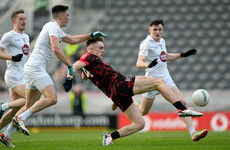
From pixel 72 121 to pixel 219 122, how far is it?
567 centimetres

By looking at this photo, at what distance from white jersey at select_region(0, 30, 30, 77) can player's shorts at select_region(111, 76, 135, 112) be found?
2.65m

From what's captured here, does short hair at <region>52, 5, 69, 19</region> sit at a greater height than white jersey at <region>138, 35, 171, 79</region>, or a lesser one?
greater

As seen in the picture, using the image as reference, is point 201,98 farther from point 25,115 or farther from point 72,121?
point 72,121

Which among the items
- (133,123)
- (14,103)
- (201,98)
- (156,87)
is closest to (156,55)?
(201,98)

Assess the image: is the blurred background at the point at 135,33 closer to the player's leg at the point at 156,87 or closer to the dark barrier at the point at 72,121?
the dark barrier at the point at 72,121

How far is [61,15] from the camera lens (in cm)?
813

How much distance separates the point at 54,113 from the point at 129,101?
30.2 ft

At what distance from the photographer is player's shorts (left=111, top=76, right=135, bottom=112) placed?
7.34 m

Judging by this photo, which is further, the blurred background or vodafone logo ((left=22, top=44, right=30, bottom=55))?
the blurred background

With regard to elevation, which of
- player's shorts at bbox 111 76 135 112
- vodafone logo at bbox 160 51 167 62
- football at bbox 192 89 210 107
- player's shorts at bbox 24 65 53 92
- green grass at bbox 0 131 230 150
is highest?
vodafone logo at bbox 160 51 167 62

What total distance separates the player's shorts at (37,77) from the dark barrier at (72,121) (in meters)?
8.28

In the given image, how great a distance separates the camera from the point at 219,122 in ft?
51.0

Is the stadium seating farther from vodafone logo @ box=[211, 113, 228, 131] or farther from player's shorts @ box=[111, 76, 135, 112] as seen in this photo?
player's shorts @ box=[111, 76, 135, 112]

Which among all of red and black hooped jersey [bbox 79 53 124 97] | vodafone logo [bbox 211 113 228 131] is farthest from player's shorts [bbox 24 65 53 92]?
vodafone logo [bbox 211 113 228 131]
